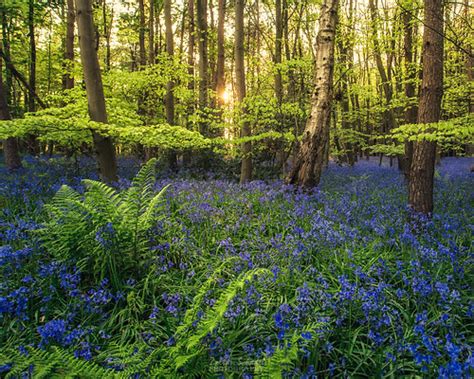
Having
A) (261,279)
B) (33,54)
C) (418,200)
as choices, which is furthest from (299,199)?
(33,54)

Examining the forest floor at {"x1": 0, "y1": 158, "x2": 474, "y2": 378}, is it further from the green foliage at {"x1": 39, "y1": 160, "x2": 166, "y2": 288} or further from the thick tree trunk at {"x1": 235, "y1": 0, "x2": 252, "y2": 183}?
the thick tree trunk at {"x1": 235, "y1": 0, "x2": 252, "y2": 183}

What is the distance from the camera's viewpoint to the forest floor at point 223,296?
2113 mm

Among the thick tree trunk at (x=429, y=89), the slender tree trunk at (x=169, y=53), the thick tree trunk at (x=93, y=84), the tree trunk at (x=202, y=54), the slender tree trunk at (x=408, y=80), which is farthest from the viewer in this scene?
the tree trunk at (x=202, y=54)

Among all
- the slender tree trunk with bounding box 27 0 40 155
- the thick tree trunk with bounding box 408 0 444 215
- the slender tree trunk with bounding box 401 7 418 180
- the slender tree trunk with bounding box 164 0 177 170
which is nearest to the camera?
the thick tree trunk with bounding box 408 0 444 215

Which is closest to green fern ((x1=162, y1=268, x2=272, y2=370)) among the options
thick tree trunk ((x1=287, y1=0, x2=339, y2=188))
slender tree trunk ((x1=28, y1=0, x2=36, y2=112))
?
thick tree trunk ((x1=287, y1=0, x2=339, y2=188))

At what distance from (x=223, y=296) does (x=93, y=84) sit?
5.92 metres

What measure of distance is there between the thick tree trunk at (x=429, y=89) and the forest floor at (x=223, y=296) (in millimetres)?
577

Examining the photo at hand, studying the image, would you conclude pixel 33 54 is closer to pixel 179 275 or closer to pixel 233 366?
pixel 179 275

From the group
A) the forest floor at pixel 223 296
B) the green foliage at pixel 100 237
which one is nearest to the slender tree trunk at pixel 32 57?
the green foliage at pixel 100 237

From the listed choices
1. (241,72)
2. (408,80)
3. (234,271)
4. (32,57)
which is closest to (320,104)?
(241,72)

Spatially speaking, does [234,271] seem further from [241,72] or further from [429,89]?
[241,72]

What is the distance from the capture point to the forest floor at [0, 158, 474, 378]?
2.11m

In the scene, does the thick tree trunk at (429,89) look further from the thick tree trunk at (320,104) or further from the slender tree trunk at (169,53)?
the slender tree trunk at (169,53)

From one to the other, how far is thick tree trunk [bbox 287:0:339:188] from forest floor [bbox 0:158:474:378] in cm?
195
